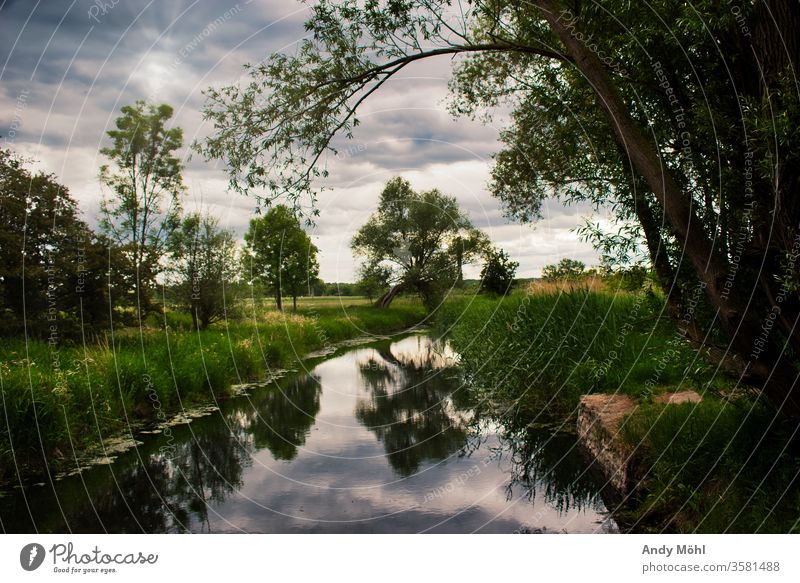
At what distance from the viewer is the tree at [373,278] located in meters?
13.7

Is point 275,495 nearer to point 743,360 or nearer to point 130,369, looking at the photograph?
point 130,369

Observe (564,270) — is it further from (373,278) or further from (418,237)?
(373,278)

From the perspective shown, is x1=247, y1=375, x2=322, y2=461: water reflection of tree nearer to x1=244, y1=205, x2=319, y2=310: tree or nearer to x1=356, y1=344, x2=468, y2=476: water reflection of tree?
x1=356, y1=344, x2=468, y2=476: water reflection of tree

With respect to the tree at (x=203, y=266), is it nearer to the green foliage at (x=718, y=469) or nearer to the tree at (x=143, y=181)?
the tree at (x=143, y=181)

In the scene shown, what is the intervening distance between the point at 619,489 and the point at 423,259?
8.33m

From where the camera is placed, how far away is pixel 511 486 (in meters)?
7.18

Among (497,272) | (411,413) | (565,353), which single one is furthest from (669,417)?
(497,272)

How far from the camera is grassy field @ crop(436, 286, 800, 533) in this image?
4.73 meters

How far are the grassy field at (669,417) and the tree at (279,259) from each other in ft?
31.6

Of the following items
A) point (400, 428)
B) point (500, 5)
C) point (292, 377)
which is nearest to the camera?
point (500, 5)

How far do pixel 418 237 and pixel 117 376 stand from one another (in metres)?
6.90

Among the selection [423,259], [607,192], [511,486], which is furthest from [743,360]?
[423,259]

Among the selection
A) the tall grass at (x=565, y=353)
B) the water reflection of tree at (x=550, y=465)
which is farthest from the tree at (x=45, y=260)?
the tall grass at (x=565, y=353)
